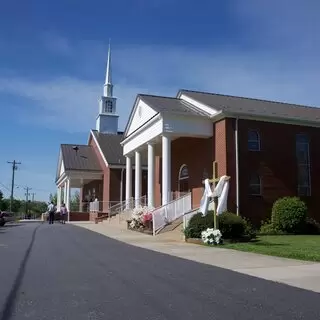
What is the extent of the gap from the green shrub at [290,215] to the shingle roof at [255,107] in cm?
499

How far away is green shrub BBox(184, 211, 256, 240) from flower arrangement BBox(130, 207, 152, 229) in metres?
5.39

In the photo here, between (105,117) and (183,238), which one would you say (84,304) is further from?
(105,117)

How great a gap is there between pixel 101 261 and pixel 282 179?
53.3ft

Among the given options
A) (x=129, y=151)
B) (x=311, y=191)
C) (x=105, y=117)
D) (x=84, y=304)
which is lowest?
(x=84, y=304)

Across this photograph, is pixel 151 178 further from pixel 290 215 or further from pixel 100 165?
pixel 100 165

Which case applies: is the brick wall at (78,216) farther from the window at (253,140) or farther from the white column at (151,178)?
the window at (253,140)

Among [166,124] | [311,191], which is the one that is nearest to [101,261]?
[166,124]

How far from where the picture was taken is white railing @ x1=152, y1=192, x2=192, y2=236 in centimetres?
2441

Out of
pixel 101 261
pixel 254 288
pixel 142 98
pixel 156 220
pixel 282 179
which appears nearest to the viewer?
pixel 254 288

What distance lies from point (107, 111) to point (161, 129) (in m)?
28.2

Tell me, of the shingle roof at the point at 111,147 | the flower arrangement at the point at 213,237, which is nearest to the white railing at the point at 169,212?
the flower arrangement at the point at 213,237

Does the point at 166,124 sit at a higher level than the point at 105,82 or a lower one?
lower

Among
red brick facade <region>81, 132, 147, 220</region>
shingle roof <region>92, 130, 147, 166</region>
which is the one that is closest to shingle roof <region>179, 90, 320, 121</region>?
shingle roof <region>92, 130, 147, 166</region>

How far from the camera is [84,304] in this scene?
7.16 m
